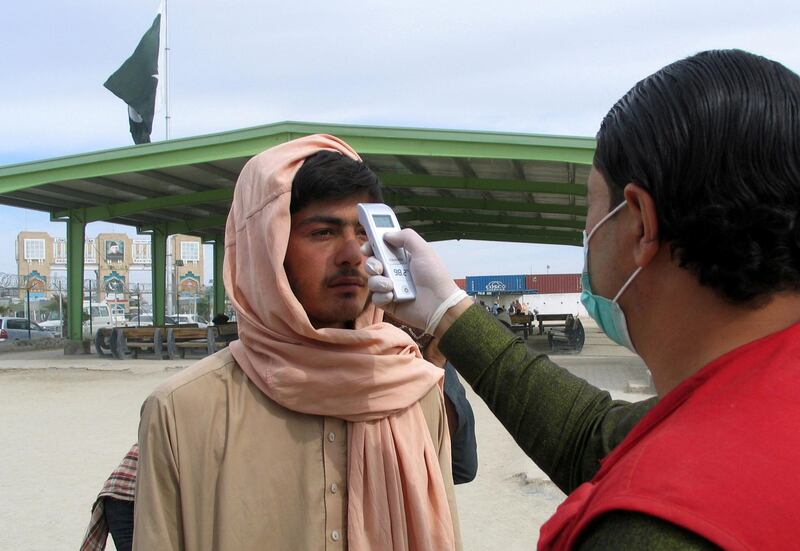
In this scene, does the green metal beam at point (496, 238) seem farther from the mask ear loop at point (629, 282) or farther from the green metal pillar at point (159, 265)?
the mask ear loop at point (629, 282)

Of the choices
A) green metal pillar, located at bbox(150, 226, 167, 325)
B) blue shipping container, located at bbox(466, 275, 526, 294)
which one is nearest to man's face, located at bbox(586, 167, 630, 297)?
green metal pillar, located at bbox(150, 226, 167, 325)

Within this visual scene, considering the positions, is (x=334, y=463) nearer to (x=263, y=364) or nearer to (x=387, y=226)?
(x=263, y=364)

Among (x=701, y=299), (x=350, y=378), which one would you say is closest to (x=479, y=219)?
(x=350, y=378)

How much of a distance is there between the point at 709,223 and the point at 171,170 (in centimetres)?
1564

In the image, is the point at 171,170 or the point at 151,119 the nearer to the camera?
the point at 171,170

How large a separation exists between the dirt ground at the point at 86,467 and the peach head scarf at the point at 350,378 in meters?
2.81

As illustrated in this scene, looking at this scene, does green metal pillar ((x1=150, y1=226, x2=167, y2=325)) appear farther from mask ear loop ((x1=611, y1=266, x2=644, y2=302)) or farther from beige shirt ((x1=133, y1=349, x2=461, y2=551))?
mask ear loop ((x1=611, y1=266, x2=644, y2=302))

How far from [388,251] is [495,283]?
5048 cm

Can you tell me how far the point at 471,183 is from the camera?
16078 millimetres

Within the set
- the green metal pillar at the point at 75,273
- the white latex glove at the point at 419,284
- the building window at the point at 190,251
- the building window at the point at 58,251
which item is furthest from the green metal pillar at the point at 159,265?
the building window at the point at 58,251

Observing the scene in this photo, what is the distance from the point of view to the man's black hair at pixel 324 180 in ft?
6.91

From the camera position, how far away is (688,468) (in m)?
0.81

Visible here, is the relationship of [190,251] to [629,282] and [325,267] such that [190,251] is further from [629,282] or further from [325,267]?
[629,282]

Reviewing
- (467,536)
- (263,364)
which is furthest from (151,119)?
(263,364)
